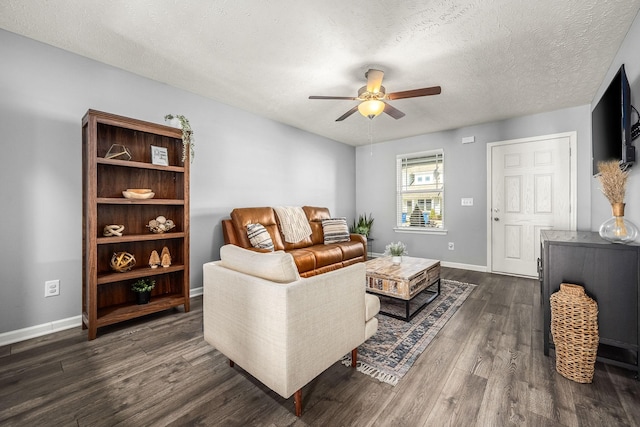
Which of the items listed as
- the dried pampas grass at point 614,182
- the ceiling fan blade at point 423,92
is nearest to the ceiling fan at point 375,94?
the ceiling fan blade at point 423,92

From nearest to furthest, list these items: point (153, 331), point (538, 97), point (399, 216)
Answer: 1. point (153, 331)
2. point (538, 97)
3. point (399, 216)

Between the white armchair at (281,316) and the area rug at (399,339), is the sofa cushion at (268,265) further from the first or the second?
the area rug at (399,339)

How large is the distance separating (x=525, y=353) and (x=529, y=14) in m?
2.43

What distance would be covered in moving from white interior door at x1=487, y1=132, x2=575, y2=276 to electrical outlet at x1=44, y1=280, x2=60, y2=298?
17.6ft

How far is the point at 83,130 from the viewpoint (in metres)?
2.42

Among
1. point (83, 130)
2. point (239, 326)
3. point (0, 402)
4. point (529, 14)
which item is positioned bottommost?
point (0, 402)

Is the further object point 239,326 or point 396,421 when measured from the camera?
Result: point 239,326

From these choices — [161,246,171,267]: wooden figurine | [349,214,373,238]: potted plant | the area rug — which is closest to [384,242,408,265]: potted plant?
the area rug

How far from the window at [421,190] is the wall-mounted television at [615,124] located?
2.28m

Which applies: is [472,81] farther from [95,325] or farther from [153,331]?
[95,325]

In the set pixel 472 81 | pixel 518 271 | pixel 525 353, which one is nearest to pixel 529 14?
pixel 472 81

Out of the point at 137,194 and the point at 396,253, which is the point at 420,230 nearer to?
the point at 396,253

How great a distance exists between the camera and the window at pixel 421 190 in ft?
16.0

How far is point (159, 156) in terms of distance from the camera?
269 cm
